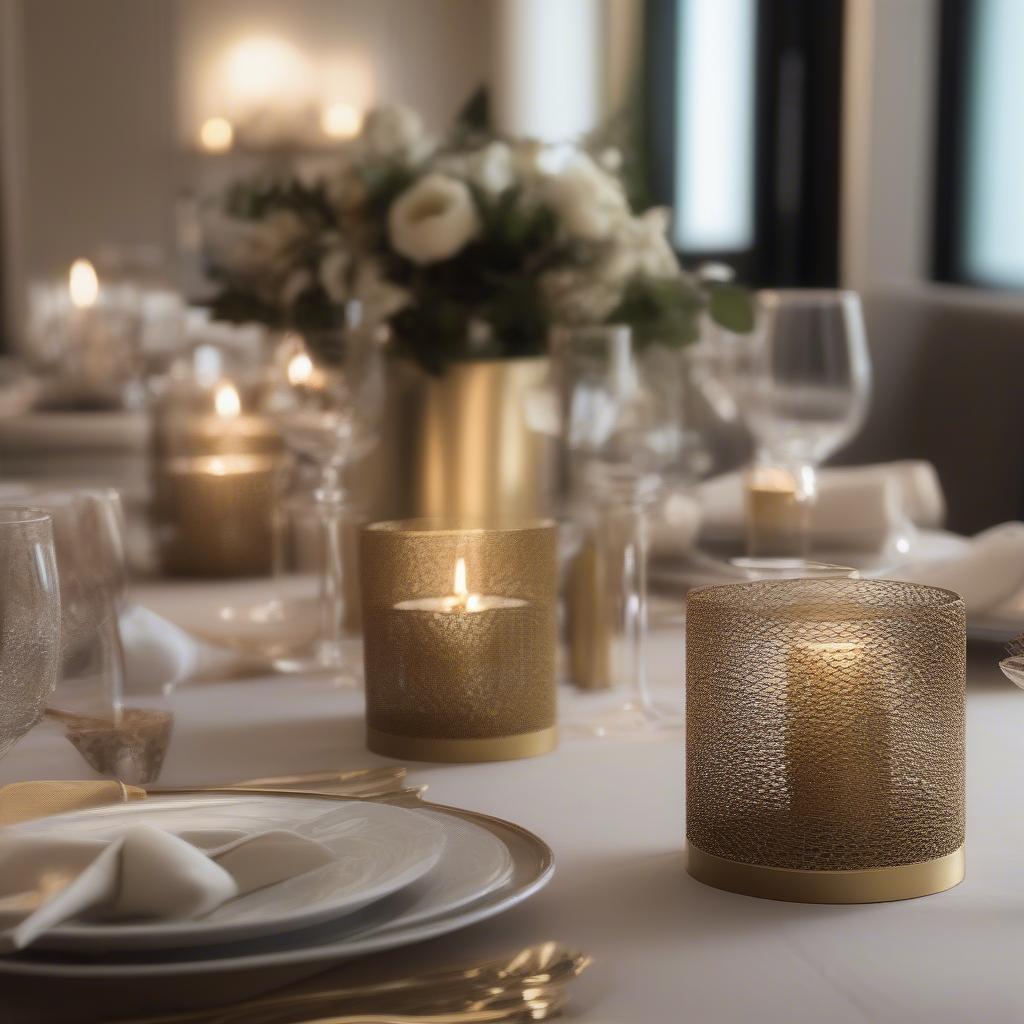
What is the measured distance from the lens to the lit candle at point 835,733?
58cm

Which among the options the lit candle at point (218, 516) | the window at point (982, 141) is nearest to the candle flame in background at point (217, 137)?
the window at point (982, 141)

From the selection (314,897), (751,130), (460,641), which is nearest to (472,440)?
(460,641)

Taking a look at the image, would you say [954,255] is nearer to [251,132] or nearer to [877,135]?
[877,135]

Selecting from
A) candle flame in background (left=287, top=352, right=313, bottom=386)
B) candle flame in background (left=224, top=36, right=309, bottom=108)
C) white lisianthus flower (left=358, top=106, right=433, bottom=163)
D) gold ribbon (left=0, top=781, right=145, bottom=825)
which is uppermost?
candle flame in background (left=224, top=36, right=309, bottom=108)

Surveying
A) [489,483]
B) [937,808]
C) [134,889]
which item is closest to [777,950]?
[937,808]

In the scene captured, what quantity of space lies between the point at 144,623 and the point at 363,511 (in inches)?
12.3

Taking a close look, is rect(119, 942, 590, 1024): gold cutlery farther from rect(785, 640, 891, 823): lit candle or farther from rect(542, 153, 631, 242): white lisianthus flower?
rect(542, 153, 631, 242): white lisianthus flower

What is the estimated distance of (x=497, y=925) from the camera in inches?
21.8

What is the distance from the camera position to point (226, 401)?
5.11ft

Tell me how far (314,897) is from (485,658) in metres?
0.30

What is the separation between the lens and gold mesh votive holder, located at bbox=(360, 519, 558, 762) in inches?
31.6

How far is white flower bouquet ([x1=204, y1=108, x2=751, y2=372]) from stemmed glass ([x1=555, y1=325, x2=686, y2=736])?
249 millimetres

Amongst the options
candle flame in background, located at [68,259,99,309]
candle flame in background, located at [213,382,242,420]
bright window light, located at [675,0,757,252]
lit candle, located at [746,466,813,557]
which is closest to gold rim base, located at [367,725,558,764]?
lit candle, located at [746,466,813,557]

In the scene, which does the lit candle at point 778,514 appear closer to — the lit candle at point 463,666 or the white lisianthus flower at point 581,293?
the white lisianthus flower at point 581,293
